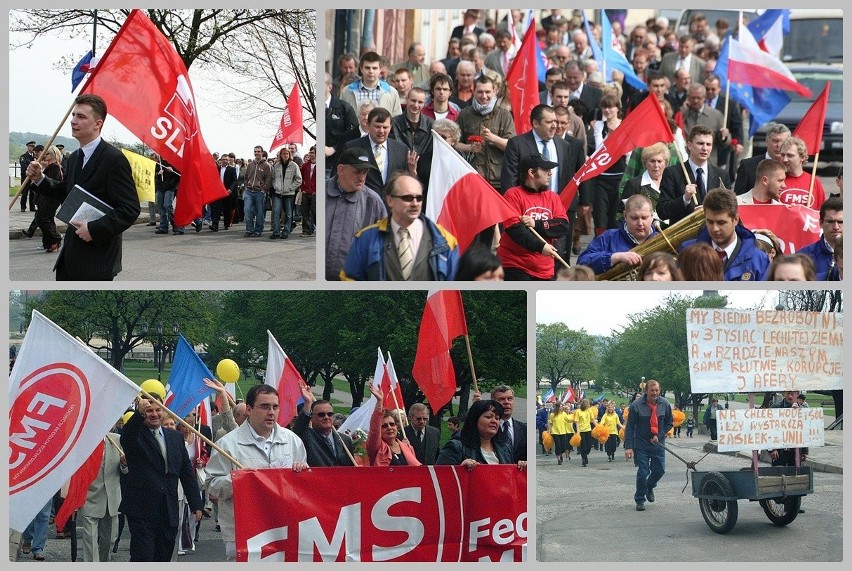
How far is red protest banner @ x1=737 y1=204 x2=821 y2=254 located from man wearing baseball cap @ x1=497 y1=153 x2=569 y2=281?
1709 mm

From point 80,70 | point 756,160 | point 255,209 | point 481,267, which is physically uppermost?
point 80,70

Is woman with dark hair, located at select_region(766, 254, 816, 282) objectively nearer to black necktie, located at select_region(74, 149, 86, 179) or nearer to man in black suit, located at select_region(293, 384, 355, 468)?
man in black suit, located at select_region(293, 384, 355, 468)

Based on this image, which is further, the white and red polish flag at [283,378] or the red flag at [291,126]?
the red flag at [291,126]

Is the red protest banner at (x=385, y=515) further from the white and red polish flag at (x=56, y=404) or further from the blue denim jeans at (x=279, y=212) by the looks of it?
the blue denim jeans at (x=279, y=212)

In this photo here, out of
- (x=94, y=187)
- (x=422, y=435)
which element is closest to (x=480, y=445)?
(x=422, y=435)

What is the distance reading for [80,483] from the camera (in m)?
9.81

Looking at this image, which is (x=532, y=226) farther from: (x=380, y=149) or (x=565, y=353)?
(x=380, y=149)

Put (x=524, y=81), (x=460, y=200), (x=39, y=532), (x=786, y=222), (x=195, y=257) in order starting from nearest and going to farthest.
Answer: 1. (x=460, y=200)
2. (x=39, y=532)
3. (x=786, y=222)
4. (x=524, y=81)
5. (x=195, y=257)

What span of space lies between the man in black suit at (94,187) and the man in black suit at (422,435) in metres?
2.75

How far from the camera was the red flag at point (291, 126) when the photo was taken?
15414 millimetres

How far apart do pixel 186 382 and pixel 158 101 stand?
222 cm

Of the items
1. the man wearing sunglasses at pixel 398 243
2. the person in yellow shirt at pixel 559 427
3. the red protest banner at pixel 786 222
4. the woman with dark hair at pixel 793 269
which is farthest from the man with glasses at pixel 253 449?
the red protest banner at pixel 786 222

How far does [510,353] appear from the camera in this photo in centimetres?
1040

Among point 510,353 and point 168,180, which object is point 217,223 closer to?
point 168,180
